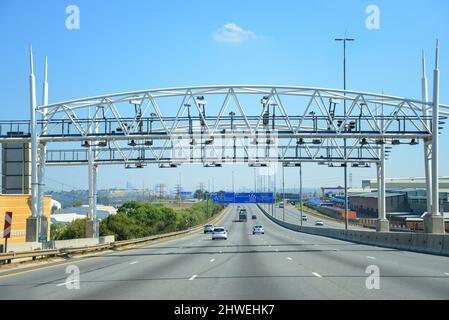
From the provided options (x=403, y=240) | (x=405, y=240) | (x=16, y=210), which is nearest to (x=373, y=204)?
(x=403, y=240)

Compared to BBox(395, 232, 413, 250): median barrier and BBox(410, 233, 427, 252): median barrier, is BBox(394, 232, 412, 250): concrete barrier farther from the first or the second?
BBox(410, 233, 427, 252): median barrier

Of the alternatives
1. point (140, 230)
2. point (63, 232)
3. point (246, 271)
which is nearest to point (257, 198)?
point (140, 230)

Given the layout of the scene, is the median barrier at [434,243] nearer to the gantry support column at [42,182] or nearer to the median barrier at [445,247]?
the median barrier at [445,247]

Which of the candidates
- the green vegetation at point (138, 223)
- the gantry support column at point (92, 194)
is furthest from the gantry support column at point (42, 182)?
the green vegetation at point (138, 223)

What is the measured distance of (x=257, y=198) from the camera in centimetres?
11644

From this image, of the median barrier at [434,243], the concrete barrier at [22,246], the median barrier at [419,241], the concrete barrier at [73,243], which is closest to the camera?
the concrete barrier at [22,246]

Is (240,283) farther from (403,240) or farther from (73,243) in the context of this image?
(73,243)

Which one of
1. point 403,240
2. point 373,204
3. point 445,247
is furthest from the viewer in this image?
point 373,204

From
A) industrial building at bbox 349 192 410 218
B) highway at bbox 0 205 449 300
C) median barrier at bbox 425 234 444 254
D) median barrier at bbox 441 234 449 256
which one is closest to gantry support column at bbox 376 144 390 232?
median barrier at bbox 425 234 444 254

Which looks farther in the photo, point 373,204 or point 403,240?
A: point 373,204

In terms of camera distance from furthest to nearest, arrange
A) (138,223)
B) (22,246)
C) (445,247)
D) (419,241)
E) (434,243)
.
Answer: (138,223) < (419,241) < (434,243) < (22,246) < (445,247)

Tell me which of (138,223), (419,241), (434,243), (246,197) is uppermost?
(246,197)
